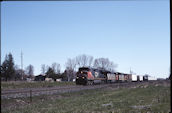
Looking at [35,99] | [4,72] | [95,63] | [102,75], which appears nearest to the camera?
[35,99]

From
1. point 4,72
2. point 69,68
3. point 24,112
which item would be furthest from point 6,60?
point 24,112

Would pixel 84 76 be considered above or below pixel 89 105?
above

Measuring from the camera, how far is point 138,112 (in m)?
11.0

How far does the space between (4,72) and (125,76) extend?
4581 centimetres

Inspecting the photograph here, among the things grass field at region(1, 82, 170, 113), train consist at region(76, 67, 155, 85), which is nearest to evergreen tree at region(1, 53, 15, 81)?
train consist at region(76, 67, 155, 85)

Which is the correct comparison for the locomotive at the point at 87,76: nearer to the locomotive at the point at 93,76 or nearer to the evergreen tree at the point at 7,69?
the locomotive at the point at 93,76

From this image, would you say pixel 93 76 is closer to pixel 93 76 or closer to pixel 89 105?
pixel 93 76

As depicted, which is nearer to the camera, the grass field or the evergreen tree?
the grass field

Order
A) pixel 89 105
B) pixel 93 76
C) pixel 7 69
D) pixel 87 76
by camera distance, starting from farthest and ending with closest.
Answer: pixel 7 69 → pixel 93 76 → pixel 87 76 → pixel 89 105

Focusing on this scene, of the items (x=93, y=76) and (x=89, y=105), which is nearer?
(x=89, y=105)

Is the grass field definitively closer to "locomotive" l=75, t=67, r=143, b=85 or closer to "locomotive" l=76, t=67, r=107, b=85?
"locomotive" l=76, t=67, r=107, b=85

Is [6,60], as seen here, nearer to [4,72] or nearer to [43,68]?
[4,72]

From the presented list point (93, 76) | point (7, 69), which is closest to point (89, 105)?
point (93, 76)

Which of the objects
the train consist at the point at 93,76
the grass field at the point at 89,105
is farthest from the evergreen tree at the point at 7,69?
the grass field at the point at 89,105
